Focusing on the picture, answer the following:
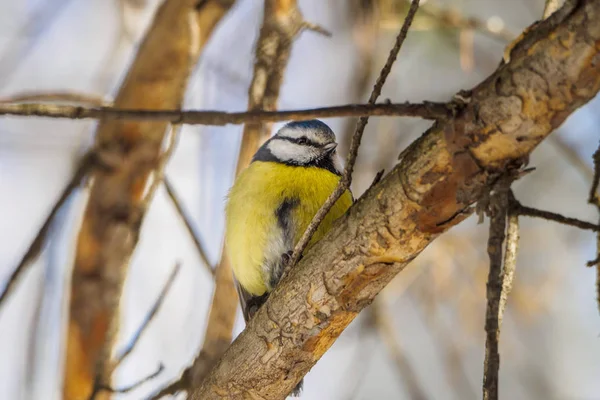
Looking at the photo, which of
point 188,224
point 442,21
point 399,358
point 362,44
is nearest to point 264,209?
point 188,224

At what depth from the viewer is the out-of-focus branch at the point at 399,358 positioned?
7.16 ft

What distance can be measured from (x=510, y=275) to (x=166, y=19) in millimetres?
1785

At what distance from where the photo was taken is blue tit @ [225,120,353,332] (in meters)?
1.92

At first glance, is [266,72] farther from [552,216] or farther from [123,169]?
[552,216]

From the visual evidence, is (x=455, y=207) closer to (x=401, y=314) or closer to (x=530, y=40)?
(x=530, y=40)

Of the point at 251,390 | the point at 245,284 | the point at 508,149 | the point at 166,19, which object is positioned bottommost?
the point at 251,390

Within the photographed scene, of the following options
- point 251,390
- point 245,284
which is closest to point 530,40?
point 251,390

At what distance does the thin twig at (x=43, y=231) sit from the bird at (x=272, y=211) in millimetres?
555

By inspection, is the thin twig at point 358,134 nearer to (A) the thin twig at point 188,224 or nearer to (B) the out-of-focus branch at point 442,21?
(A) the thin twig at point 188,224

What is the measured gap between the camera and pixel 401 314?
198 inches

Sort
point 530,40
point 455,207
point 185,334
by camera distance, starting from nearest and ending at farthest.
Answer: point 530,40
point 455,207
point 185,334

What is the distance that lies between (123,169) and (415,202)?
1654 millimetres

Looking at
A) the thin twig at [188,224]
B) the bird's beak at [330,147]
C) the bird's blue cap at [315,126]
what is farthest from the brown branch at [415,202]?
the bird's blue cap at [315,126]

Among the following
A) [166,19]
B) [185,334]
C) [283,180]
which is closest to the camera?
[283,180]
